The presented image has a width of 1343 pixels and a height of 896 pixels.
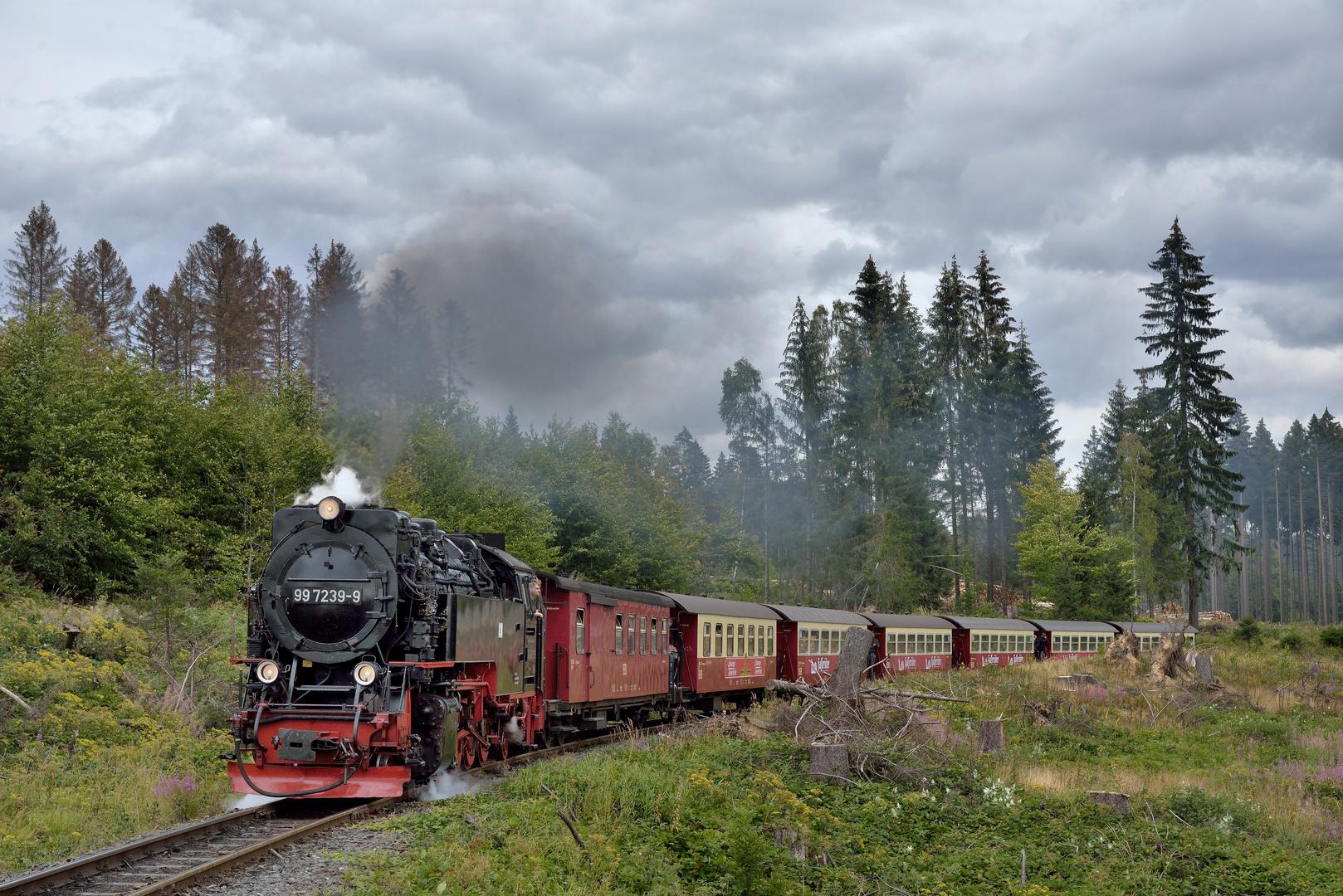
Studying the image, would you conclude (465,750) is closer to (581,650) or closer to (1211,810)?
(581,650)

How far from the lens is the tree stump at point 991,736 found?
44.6 feet

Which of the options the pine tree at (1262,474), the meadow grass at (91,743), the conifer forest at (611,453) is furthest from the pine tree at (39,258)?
the pine tree at (1262,474)

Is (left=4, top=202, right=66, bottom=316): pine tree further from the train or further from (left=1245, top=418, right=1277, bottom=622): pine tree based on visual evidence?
(left=1245, top=418, right=1277, bottom=622): pine tree

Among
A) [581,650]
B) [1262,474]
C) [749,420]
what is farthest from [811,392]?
[1262,474]

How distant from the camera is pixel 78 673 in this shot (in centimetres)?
1401

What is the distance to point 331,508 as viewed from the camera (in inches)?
431

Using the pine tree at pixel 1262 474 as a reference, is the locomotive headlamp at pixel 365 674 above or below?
below

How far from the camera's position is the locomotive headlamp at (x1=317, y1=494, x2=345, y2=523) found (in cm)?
1091

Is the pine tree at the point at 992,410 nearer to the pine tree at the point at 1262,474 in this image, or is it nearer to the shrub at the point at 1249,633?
the shrub at the point at 1249,633

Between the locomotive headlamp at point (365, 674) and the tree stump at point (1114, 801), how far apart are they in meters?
7.88

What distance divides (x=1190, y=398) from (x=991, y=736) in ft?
132

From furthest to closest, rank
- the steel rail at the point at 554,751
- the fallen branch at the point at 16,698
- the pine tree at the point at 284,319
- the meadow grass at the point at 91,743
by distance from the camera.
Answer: the pine tree at the point at 284,319
the steel rail at the point at 554,751
the fallen branch at the point at 16,698
the meadow grass at the point at 91,743

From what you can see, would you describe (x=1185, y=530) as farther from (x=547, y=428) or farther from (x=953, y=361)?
(x=547, y=428)

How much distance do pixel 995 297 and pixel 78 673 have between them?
177 feet
